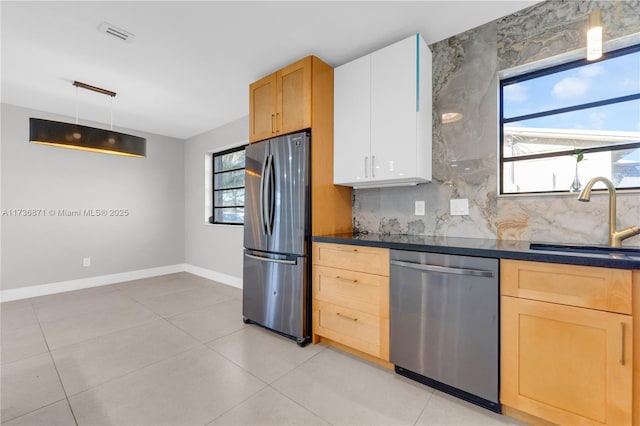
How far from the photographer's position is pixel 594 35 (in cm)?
129

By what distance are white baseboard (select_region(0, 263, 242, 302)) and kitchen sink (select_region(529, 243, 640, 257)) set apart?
368 cm

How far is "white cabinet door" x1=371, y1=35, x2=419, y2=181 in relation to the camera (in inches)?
81.7

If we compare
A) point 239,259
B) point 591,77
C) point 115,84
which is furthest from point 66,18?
point 591,77

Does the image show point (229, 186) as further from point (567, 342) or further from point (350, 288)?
point (567, 342)

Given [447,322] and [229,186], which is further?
[229,186]

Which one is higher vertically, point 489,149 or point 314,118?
point 314,118

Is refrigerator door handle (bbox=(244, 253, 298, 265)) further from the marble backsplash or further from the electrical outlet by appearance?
the electrical outlet

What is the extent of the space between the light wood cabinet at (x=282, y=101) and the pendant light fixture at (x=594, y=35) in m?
1.74

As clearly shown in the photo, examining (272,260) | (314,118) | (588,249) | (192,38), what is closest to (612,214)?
(588,249)

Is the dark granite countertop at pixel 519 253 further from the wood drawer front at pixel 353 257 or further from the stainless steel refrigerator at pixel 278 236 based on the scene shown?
the stainless steel refrigerator at pixel 278 236

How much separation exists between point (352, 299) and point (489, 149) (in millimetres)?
1553

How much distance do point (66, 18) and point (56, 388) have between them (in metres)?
2.59

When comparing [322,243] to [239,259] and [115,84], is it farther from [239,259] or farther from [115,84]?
[115,84]

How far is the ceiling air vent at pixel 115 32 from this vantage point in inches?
82.1
